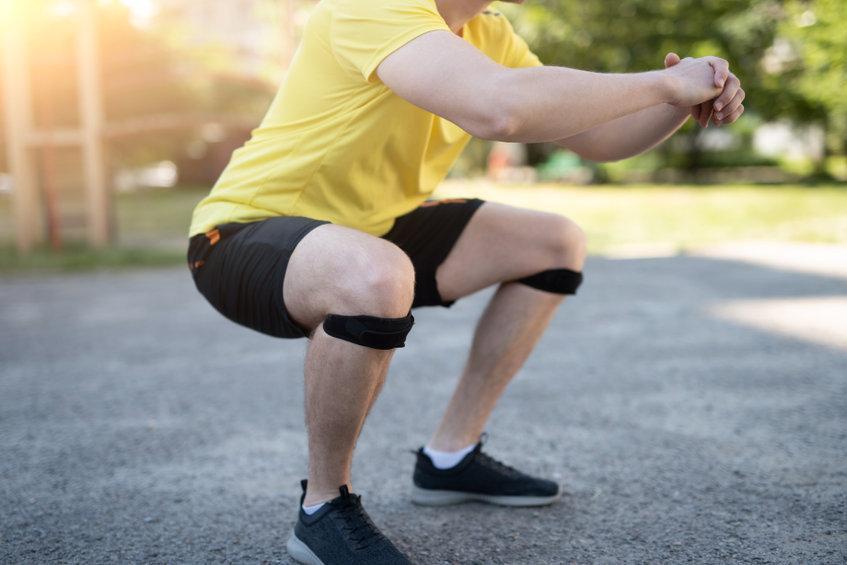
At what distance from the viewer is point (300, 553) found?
1.91 metres

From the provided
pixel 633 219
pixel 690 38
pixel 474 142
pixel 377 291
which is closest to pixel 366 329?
pixel 377 291

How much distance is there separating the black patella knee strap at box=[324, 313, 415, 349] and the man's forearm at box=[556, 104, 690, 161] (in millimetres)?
766

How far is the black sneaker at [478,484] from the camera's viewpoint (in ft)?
7.45

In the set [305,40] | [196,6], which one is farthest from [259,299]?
[196,6]

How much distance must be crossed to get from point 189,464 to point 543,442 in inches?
42.6

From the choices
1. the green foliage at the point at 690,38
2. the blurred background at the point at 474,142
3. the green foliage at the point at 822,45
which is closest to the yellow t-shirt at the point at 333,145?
the blurred background at the point at 474,142

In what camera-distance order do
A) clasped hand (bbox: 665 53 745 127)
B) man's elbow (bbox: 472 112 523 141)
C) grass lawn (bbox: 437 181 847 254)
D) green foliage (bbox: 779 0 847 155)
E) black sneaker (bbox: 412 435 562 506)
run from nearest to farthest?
man's elbow (bbox: 472 112 523 141) → clasped hand (bbox: 665 53 745 127) → black sneaker (bbox: 412 435 562 506) → grass lawn (bbox: 437 181 847 254) → green foliage (bbox: 779 0 847 155)

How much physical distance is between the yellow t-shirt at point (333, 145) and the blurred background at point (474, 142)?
167cm

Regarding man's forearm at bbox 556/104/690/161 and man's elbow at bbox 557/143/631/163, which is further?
man's elbow at bbox 557/143/631/163

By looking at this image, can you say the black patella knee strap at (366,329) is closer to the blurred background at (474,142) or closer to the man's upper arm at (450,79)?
the man's upper arm at (450,79)

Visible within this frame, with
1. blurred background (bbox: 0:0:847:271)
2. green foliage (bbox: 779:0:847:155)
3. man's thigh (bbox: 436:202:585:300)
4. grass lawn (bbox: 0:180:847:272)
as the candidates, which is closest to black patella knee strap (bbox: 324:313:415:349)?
man's thigh (bbox: 436:202:585:300)

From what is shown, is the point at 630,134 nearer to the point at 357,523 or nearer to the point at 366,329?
the point at 366,329

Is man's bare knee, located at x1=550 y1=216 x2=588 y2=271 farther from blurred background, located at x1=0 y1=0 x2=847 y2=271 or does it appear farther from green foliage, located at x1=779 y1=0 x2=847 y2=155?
green foliage, located at x1=779 y1=0 x2=847 y2=155

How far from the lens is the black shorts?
1856 mm
